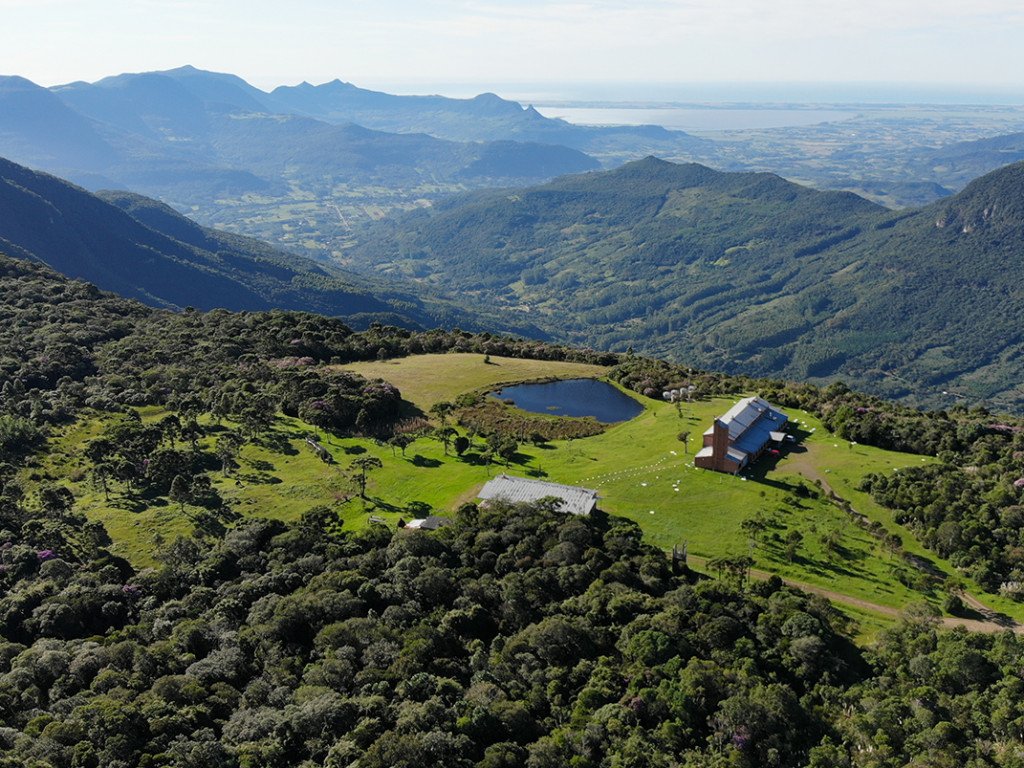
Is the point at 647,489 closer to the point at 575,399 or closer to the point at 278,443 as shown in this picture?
the point at 575,399

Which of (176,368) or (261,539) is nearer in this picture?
(261,539)

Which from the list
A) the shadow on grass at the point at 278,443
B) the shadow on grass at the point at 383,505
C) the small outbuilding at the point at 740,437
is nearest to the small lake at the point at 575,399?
the small outbuilding at the point at 740,437

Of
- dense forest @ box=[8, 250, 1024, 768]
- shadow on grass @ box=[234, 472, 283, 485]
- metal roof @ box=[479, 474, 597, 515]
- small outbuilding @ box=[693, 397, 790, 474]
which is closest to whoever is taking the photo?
dense forest @ box=[8, 250, 1024, 768]

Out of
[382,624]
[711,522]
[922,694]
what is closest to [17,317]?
[382,624]

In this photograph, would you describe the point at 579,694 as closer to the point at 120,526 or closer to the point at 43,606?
the point at 43,606

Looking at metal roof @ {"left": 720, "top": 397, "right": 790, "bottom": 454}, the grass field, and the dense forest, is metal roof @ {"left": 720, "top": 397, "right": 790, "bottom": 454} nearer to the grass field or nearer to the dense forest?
the grass field

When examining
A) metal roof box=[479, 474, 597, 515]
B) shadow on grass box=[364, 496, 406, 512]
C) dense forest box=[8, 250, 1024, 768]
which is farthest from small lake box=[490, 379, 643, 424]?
dense forest box=[8, 250, 1024, 768]
